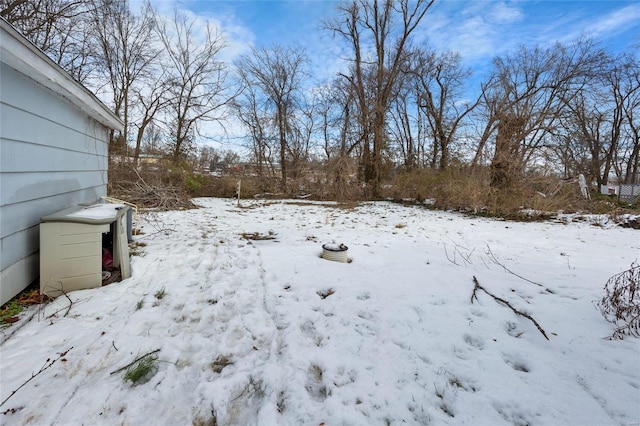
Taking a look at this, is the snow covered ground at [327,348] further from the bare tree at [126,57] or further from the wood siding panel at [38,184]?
the bare tree at [126,57]

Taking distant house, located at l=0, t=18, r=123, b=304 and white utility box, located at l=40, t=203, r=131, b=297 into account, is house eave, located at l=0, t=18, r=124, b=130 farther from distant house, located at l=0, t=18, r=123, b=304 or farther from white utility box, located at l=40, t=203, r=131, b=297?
white utility box, located at l=40, t=203, r=131, b=297

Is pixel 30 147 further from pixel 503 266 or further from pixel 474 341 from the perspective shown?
pixel 503 266

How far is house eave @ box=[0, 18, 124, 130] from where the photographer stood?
1905mm

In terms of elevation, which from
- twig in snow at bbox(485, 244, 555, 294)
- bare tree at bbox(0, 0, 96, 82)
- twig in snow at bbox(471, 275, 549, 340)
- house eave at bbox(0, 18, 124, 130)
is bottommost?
twig in snow at bbox(471, 275, 549, 340)

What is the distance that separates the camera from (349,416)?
53.2 inches

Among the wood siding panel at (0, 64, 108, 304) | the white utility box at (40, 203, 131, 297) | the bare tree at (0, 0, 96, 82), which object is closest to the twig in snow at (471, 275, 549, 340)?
the white utility box at (40, 203, 131, 297)

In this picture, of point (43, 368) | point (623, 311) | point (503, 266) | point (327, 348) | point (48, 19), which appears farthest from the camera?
point (48, 19)

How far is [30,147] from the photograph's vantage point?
2.50m

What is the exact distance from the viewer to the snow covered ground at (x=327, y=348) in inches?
54.2

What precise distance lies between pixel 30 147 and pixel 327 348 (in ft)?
10.5

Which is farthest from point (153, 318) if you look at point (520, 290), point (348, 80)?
point (348, 80)

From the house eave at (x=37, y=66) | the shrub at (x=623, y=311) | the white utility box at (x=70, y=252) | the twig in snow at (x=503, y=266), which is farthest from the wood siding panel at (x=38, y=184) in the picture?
the twig in snow at (x=503, y=266)

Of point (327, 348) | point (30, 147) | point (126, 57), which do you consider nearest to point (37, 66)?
point (30, 147)

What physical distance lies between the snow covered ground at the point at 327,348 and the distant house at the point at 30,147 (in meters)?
0.69
